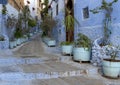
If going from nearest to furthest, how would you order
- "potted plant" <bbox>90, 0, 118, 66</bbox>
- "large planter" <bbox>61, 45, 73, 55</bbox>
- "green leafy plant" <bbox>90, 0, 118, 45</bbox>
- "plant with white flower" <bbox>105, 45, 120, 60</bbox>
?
1. "plant with white flower" <bbox>105, 45, 120, 60</bbox>
2. "potted plant" <bbox>90, 0, 118, 66</bbox>
3. "green leafy plant" <bbox>90, 0, 118, 45</bbox>
4. "large planter" <bbox>61, 45, 73, 55</bbox>

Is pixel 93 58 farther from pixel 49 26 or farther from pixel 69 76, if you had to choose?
pixel 49 26

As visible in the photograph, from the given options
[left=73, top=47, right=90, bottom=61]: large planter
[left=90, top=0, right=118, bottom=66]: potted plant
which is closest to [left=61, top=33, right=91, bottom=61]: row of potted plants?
[left=73, top=47, right=90, bottom=61]: large planter

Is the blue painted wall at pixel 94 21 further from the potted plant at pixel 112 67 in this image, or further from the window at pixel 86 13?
the potted plant at pixel 112 67

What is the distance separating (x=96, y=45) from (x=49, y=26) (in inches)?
395

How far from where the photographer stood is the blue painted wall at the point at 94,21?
7.84 meters

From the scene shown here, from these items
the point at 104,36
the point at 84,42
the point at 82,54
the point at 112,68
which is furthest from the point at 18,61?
the point at 112,68

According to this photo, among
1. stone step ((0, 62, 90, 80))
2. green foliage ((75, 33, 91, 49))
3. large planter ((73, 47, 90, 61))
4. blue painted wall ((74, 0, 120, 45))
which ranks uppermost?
blue painted wall ((74, 0, 120, 45))

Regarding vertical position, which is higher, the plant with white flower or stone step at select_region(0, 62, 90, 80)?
the plant with white flower

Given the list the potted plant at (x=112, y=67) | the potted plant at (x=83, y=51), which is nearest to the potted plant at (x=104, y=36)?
the potted plant at (x=83, y=51)

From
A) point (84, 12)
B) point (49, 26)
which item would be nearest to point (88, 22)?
point (84, 12)

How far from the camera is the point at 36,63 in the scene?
8.45 meters

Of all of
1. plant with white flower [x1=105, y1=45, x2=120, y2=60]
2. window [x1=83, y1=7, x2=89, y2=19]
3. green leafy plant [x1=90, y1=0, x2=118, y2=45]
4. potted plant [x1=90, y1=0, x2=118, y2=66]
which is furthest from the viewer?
window [x1=83, y1=7, x2=89, y2=19]

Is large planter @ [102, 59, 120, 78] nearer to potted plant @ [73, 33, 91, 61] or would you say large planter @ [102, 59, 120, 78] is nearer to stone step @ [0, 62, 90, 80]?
stone step @ [0, 62, 90, 80]

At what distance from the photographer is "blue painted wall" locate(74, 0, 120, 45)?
7.84 m
